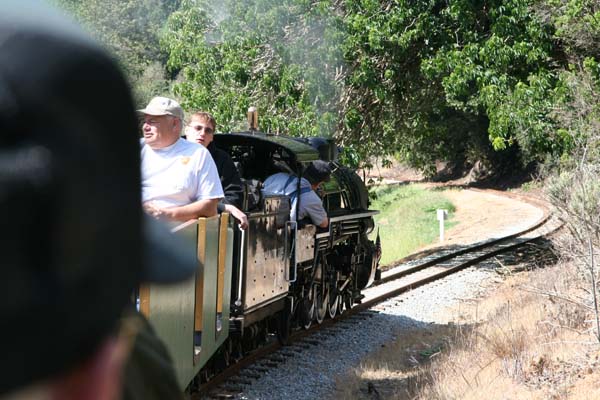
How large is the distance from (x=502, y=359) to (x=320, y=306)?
167 inches

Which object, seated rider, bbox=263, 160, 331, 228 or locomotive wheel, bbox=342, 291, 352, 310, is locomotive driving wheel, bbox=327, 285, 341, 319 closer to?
locomotive wheel, bbox=342, 291, 352, 310

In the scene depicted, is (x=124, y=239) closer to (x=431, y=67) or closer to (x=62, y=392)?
(x=62, y=392)

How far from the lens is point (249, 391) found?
847cm

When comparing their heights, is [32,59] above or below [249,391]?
above

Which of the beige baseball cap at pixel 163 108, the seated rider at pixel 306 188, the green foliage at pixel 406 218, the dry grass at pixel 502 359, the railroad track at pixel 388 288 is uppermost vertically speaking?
the beige baseball cap at pixel 163 108

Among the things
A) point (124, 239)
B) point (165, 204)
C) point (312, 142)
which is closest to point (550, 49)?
point (312, 142)

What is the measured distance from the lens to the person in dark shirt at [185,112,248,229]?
7.24 m

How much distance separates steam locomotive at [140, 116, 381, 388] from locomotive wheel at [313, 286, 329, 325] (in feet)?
0.05

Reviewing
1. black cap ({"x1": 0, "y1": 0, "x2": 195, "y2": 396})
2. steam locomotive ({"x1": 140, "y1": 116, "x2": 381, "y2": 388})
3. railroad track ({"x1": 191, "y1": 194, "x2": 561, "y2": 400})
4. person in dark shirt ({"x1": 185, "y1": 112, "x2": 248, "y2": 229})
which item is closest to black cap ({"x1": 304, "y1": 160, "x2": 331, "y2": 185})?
steam locomotive ({"x1": 140, "y1": 116, "x2": 381, "y2": 388})

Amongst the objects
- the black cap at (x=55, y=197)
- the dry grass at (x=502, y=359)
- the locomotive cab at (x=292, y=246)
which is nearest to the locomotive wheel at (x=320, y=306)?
the locomotive cab at (x=292, y=246)

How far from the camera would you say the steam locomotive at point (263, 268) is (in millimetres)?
5488

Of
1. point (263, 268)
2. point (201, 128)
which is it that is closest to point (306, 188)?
point (263, 268)

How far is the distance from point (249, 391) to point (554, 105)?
31.3 feet

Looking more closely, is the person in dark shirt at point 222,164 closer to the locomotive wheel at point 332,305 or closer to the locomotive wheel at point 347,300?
the locomotive wheel at point 332,305
